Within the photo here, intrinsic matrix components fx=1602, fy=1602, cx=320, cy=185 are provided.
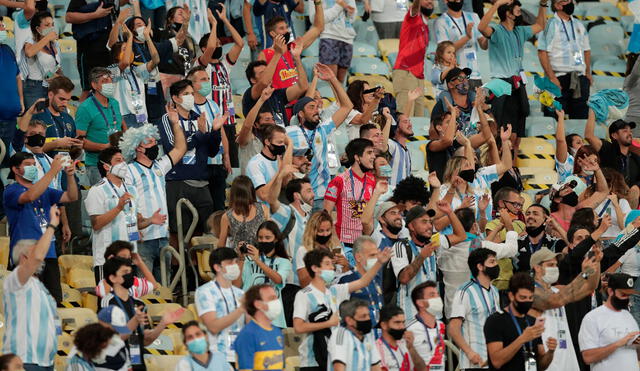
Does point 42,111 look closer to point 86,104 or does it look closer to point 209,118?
point 86,104

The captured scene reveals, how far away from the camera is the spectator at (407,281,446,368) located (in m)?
12.5

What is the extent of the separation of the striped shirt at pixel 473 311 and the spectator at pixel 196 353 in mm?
2477

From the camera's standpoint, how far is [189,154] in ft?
48.6

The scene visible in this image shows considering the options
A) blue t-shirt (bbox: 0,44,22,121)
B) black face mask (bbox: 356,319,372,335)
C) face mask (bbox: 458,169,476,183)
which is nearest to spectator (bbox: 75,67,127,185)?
blue t-shirt (bbox: 0,44,22,121)

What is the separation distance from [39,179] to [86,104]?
1861mm

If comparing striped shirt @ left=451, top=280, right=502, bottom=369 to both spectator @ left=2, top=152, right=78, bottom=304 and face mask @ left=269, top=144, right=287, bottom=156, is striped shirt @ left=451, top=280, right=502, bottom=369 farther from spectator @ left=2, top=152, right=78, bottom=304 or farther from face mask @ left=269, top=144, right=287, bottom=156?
spectator @ left=2, top=152, right=78, bottom=304

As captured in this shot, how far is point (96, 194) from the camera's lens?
13.6 metres

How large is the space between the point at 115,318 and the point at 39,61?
4801 mm

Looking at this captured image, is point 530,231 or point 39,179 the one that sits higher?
point 39,179

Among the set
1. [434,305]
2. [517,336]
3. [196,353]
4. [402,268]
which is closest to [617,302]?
[517,336]

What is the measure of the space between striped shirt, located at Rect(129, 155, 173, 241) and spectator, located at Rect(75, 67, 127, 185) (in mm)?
1106

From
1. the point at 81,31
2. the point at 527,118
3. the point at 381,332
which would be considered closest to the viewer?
the point at 381,332

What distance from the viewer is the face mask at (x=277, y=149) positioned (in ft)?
47.0

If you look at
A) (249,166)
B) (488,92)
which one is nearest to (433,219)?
(249,166)
